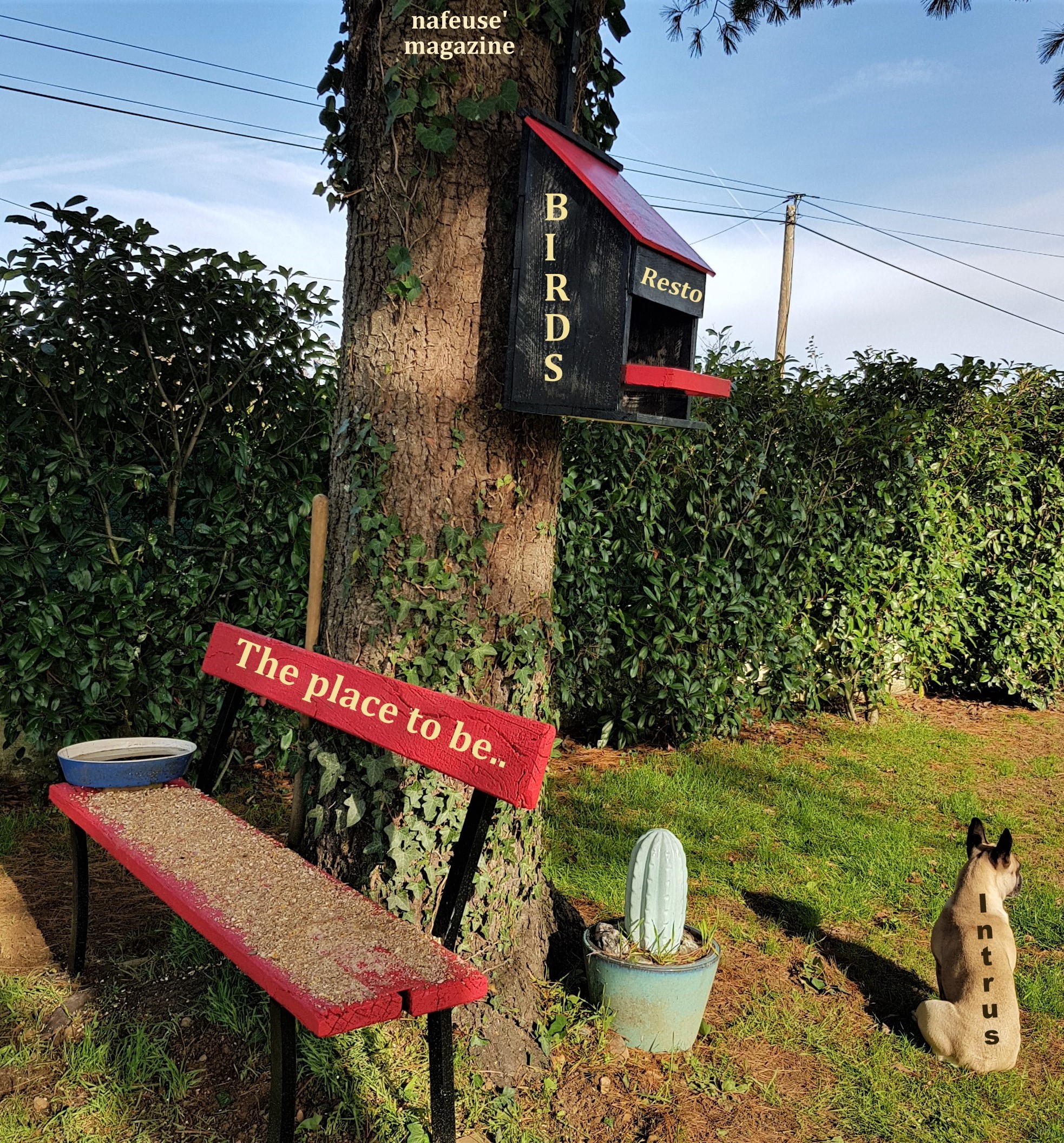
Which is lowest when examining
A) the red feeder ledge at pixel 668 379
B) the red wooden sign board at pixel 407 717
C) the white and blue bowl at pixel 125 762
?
the white and blue bowl at pixel 125 762

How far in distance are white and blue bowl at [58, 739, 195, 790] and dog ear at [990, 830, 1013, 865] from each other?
8.57ft

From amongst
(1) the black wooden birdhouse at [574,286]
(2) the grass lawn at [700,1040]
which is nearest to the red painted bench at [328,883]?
(2) the grass lawn at [700,1040]

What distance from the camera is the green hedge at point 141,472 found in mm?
3918

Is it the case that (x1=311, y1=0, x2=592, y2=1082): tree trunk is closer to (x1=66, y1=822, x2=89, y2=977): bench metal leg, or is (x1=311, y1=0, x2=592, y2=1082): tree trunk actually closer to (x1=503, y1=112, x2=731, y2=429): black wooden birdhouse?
(x1=503, y1=112, x2=731, y2=429): black wooden birdhouse

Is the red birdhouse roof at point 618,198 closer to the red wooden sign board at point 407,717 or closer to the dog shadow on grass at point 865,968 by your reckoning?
the red wooden sign board at point 407,717

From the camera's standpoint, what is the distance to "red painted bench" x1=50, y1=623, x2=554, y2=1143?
1974 millimetres

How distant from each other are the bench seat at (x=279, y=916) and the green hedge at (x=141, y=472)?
1.19 meters

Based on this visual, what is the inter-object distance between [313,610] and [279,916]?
3.40 feet

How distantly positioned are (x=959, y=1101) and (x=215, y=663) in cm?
260

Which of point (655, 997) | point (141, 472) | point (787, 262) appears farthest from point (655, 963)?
point (787, 262)

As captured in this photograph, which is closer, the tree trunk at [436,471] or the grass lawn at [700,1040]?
the grass lawn at [700,1040]

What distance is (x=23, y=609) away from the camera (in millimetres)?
4051

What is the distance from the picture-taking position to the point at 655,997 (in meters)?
2.71

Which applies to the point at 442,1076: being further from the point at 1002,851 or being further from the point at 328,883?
the point at 1002,851
